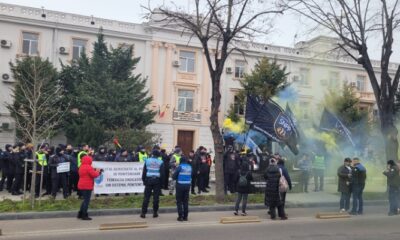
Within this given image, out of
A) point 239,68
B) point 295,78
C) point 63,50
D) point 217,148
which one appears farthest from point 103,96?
point 295,78

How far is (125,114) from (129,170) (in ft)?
47.7

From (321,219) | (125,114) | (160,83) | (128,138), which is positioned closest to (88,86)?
(125,114)

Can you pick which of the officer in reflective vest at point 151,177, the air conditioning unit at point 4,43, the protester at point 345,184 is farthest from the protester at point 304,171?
the air conditioning unit at point 4,43

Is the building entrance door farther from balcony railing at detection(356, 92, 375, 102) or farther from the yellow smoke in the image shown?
balcony railing at detection(356, 92, 375, 102)

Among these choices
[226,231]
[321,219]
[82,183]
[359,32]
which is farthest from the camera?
[359,32]

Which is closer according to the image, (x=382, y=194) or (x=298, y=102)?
(x=382, y=194)

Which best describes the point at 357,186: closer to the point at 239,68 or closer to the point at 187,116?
the point at 187,116

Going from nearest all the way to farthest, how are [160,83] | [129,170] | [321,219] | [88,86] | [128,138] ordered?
1. [321,219]
2. [129,170]
3. [128,138]
4. [88,86]
5. [160,83]

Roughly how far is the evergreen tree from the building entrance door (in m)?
6.09

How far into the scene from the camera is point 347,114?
34.1 m

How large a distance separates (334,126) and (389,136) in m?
2.50

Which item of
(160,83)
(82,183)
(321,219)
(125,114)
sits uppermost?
(160,83)

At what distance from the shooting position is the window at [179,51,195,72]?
37.5 m

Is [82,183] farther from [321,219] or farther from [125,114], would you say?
[125,114]
